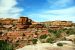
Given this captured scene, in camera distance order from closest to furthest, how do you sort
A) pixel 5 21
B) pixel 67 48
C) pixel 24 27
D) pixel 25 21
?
pixel 67 48, pixel 24 27, pixel 25 21, pixel 5 21

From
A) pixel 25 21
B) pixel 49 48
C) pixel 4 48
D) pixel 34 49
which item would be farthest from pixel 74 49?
pixel 25 21

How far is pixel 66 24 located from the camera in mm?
102750

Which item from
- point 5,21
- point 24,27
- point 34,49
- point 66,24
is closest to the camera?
point 34,49

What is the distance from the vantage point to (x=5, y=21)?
91688 millimetres

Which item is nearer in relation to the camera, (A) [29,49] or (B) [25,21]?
(A) [29,49]

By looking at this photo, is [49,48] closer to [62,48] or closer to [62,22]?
[62,48]

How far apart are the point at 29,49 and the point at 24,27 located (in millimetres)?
50968

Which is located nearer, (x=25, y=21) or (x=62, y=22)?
(x=25, y=21)

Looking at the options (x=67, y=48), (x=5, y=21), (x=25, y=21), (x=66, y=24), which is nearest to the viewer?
(x=67, y=48)

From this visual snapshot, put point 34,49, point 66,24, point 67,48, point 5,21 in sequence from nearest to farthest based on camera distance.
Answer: point 34,49, point 67,48, point 5,21, point 66,24

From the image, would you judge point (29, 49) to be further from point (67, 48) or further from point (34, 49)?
point (67, 48)

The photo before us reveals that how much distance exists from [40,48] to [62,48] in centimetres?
198

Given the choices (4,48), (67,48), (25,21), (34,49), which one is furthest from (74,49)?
(25,21)

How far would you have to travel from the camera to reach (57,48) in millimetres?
19078
